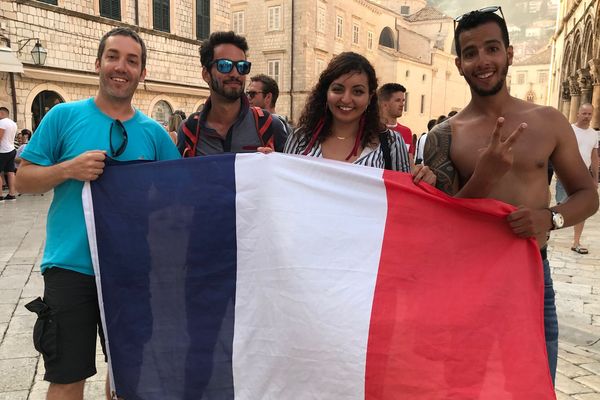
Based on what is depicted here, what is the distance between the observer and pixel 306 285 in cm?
237

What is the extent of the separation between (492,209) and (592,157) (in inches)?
262

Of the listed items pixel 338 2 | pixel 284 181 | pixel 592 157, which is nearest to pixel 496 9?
pixel 284 181

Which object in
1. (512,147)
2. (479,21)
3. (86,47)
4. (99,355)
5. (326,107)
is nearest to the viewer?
(512,147)

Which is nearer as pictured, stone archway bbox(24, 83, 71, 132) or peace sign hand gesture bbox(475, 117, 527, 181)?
peace sign hand gesture bbox(475, 117, 527, 181)

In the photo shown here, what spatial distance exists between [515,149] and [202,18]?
73.4ft

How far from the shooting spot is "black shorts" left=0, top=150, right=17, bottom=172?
11.9 metres

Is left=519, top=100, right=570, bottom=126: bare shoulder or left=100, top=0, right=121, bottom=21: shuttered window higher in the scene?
left=100, top=0, right=121, bottom=21: shuttered window

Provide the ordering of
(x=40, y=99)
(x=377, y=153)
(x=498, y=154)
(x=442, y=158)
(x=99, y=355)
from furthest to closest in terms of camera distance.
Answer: (x=40, y=99), (x=99, y=355), (x=377, y=153), (x=442, y=158), (x=498, y=154)

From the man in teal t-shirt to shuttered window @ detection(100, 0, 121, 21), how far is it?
18037 mm

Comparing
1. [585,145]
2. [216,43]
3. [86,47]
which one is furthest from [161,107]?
[216,43]

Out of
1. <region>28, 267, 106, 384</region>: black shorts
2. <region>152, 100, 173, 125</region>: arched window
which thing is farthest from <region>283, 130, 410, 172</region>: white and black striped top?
<region>152, 100, 173, 125</region>: arched window

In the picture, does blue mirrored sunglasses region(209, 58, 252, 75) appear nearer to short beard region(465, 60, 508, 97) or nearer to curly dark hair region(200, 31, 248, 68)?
curly dark hair region(200, 31, 248, 68)

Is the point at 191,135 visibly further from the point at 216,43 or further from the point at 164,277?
the point at 164,277

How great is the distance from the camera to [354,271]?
2.43 metres
